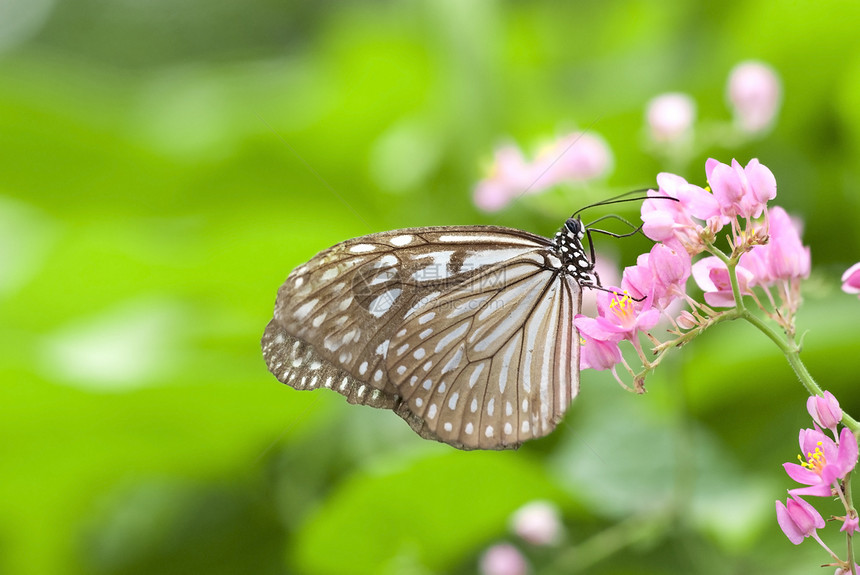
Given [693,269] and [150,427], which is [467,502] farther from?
[693,269]

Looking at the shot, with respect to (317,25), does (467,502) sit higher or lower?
lower

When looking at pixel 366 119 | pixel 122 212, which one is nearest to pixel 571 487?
pixel 366 119

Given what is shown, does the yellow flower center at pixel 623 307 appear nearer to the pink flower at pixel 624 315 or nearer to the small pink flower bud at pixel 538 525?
the pink flower at pixel 624 315

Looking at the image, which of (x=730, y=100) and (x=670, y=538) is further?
(x=730, y=100)

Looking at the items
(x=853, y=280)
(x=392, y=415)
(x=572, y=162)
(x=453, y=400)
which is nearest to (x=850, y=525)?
(x=853, y=280)

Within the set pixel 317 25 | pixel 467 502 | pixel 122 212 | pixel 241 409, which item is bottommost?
pixel 467 502

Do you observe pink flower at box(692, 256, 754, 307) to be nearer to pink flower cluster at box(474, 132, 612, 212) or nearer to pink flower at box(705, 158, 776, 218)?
pink flower at box(705, 158, 776, 218)

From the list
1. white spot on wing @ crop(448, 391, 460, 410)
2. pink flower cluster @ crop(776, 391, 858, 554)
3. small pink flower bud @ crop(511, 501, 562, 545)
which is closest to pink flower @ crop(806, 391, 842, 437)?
pink flower cluster @ crop(776, 391, 858, 554)
